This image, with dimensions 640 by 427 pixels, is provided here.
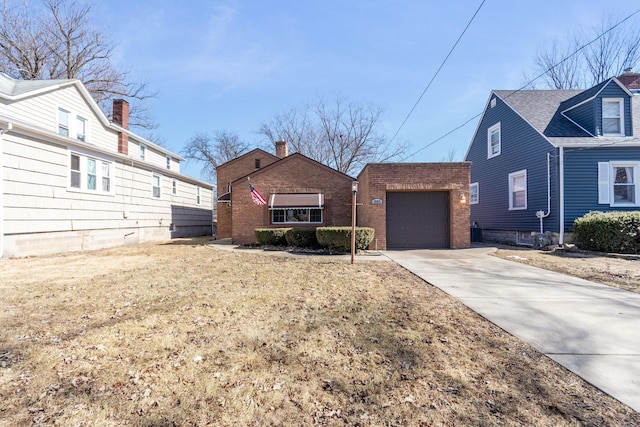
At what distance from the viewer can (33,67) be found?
20688mm

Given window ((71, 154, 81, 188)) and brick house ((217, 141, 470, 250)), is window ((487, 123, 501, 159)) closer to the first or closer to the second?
brick house ((217, 141, 470, 250))

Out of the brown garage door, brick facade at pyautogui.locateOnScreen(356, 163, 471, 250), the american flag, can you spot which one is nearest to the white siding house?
the american flag

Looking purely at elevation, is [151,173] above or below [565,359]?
above

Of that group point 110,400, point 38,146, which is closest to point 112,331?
point 110,400

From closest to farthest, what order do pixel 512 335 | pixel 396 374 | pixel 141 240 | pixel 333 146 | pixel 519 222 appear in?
pixel 396 374, pixel 512 335, pixel 519 222, pixel 141 240, pixel 333 146

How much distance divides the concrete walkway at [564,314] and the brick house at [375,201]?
4.50m

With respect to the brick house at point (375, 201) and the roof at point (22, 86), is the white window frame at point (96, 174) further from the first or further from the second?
the brick house at point (375, 201)

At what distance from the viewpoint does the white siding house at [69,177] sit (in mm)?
10070

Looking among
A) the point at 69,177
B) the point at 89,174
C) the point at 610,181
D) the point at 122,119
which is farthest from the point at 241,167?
the point at 610,181

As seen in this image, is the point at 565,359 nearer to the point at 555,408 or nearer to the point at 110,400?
the point at 555,408

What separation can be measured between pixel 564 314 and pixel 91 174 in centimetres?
1655

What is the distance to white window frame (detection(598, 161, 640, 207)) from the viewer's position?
12602mm

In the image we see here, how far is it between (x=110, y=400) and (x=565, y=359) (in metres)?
4.25

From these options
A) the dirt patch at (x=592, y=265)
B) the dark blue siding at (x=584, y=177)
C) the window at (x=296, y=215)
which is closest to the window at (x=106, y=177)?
the window at (x=296, y=215)
